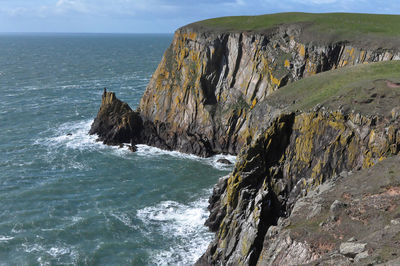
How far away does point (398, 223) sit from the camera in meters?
20.1

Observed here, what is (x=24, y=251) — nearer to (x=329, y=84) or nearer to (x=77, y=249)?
(x=77, y=249)

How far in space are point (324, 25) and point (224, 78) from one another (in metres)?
19.6

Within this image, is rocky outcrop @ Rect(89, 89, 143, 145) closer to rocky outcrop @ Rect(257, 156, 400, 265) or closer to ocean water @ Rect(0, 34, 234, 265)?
ocean water @ Rect(0, 34, 234, 265)

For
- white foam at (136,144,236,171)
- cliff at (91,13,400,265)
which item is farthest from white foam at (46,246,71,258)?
white foam at (136,144,236,171)

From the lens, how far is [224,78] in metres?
68.0

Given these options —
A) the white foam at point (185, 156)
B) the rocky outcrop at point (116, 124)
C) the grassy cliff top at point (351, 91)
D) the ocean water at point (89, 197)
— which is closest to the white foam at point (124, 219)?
the ocean water at point (89, 197)

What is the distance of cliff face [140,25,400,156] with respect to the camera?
200ft

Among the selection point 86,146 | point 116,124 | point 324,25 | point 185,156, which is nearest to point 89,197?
point 185,156

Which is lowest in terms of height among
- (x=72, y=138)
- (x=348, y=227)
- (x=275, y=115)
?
(x=72, y=138)

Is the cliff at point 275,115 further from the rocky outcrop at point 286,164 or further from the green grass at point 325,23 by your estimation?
the green grass at point 325,23

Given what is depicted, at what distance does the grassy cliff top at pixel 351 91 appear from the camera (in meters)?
35.9

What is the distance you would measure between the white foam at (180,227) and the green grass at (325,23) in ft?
120

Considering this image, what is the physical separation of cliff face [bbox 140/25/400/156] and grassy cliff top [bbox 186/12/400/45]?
6.10 feet

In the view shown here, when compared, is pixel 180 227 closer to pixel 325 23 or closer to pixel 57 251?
pixel 57 251
